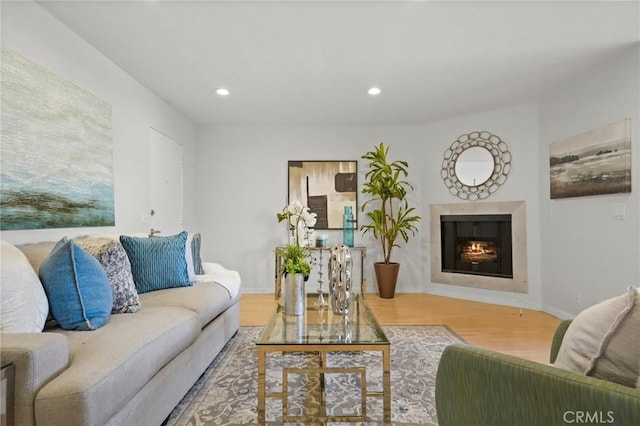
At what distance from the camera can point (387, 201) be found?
492 centimetres

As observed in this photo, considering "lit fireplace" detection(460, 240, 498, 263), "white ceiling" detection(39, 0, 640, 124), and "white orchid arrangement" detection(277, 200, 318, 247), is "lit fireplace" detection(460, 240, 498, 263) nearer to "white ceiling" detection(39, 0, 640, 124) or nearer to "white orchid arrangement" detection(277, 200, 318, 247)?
"white ceiling" detection(39, 0, 640, 124)

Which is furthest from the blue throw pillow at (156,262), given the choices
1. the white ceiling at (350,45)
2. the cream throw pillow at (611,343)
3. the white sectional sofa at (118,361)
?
the cream throw pillow at (611,343)

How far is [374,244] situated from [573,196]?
7.94ft

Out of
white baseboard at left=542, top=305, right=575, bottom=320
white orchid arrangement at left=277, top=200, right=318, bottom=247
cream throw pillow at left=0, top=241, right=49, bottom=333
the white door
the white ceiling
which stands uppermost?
the white ceiling

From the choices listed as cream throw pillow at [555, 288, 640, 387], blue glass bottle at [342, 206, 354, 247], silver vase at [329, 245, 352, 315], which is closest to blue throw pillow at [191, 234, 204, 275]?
silver vase at [329, 245, 352, 315]

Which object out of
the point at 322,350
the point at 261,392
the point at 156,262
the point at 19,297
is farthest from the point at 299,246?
the point at 19,297

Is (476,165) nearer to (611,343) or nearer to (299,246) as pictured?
(299,246)

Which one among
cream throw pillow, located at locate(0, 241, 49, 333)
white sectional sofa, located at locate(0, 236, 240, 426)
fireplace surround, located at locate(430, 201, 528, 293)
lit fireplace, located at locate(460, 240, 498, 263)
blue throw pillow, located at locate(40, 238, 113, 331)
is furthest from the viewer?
lit fireplace, located at locate(460, 240, 498, 263)

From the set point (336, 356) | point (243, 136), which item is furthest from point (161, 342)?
point (243, 136)

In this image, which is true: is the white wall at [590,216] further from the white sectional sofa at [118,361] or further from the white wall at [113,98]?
the white wall at [113,98]

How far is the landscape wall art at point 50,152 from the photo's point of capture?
1.89m

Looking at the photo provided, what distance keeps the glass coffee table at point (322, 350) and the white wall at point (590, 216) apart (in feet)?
7.64

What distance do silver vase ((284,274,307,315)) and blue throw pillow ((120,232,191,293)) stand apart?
93cm

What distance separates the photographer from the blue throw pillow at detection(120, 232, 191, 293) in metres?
2.43
